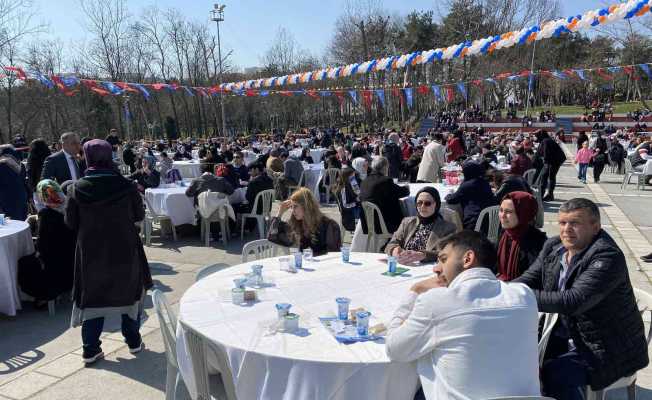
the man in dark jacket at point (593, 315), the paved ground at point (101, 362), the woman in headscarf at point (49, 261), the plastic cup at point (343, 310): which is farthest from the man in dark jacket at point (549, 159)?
the plastic cup at point (343, 310)

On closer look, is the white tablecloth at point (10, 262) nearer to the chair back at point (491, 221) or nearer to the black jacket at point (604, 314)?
the black jacket at point (604, 314)

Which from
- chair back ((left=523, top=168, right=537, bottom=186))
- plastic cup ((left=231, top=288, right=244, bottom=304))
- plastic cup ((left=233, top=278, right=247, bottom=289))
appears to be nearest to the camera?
plastic cup ((left=231, top=288, right=244, bottom=304))

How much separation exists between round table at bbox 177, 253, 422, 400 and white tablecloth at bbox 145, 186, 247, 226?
4.90 meters

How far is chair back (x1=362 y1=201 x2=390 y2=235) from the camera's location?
240 inches

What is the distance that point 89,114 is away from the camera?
32.6 metres

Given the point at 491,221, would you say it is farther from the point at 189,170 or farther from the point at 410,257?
the point at 189,170

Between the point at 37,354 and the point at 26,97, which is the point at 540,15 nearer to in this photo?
the point at 26,97

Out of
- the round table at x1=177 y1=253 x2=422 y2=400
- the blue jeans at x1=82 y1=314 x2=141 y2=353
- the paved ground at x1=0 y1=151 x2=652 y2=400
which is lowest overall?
the paved ground at x1=0 y1=151 x2=652 y2=400

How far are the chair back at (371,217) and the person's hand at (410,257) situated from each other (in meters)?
2.25

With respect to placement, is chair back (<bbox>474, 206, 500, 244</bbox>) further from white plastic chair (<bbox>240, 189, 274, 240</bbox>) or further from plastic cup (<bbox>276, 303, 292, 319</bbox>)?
plastic cup (<bbox>276, 303, 292, 319</bbox>)

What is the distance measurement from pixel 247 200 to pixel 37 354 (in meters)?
4.36

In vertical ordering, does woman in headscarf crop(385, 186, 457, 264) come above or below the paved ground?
above

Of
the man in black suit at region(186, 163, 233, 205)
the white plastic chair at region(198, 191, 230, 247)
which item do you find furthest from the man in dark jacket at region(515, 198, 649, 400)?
the man in black suit at region(186, 163, 233, 205)

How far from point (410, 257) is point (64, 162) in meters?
4.32
